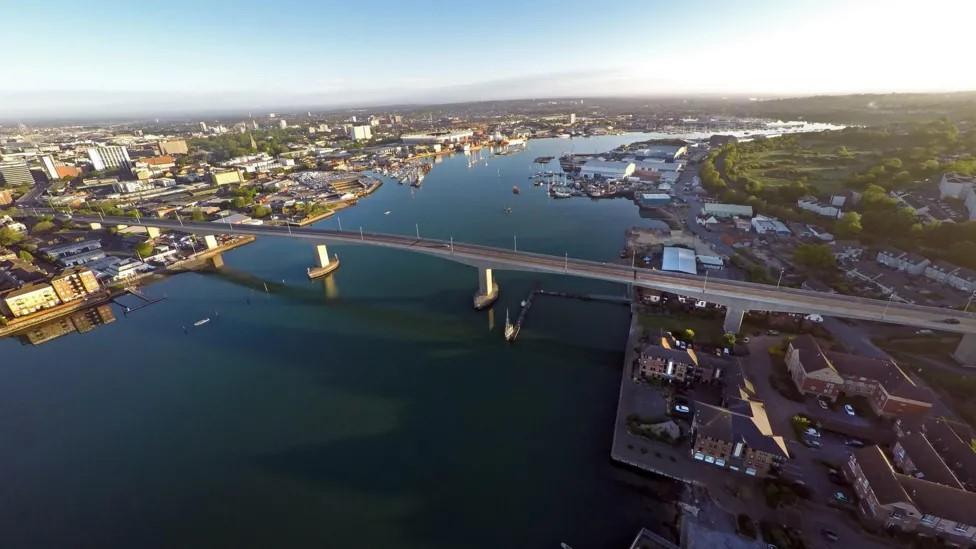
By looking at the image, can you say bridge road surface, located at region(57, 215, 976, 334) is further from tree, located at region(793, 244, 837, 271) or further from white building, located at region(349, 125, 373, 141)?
white building, located at region(349, 125, 373, 141)

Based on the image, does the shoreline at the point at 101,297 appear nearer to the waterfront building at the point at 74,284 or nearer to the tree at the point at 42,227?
the waterfront building at the point at 74,284

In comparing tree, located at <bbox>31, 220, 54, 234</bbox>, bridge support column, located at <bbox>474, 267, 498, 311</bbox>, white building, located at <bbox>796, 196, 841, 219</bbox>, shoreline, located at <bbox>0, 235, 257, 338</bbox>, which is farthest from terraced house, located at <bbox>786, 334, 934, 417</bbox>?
tree, located at <bbox>31, 220, 54, 234</bbox>

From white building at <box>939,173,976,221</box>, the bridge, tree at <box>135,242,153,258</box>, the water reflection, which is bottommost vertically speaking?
the water reflection

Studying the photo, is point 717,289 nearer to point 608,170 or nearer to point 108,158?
point 608,170

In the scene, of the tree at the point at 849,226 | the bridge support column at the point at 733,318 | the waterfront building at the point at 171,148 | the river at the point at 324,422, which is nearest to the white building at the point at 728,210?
the tree at the point at 849,226

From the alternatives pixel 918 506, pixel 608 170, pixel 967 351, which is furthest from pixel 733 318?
pixel 608 170

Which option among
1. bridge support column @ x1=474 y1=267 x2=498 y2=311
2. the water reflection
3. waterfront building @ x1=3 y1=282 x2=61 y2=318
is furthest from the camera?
waterfront building @ x1=3 y1=282 x2=61 y2=318
